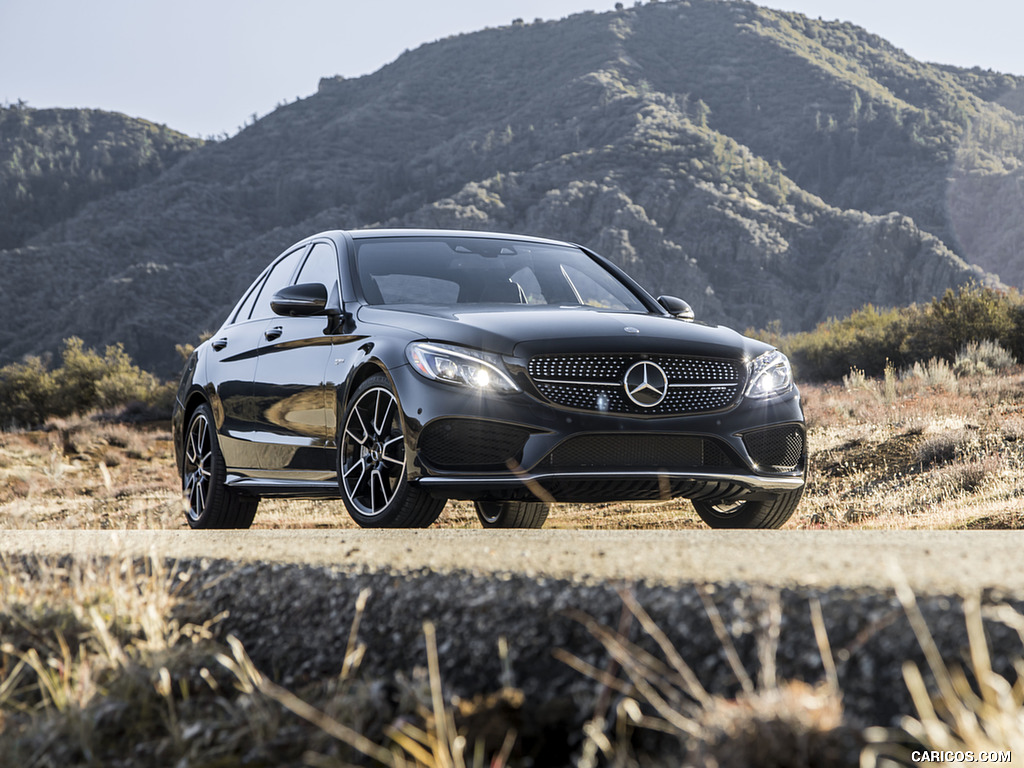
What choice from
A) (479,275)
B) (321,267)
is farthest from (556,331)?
(321,267)

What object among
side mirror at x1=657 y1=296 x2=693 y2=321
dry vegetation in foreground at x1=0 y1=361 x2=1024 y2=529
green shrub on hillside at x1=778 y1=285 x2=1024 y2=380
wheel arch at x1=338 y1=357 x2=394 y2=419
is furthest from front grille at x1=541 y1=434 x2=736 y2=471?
green shrub on hillside at x1=778 y1=285 x2=1024 y2=380

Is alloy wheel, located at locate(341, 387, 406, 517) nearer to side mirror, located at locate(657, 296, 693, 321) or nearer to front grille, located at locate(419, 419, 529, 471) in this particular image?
front grille, located at locate(419, 419, 529, 471)

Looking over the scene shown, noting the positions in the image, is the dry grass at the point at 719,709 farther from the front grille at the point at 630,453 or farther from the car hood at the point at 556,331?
the car hood at the point at 556,331

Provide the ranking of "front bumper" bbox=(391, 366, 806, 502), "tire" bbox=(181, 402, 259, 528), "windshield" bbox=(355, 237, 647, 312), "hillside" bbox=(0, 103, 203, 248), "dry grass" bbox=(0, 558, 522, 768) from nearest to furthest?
"dry grass" bbox=(0, 558, 522, 768)
"front bumper" bbox=(391, 366, 806, 502)
"windshield" bbox=(355, 237, 647, 312)
"tire" bbox=(181, 402, 259, 528)
"hillside" bbox=(0, 103, 203, 248)

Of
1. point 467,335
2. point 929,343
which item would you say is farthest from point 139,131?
point 467,335

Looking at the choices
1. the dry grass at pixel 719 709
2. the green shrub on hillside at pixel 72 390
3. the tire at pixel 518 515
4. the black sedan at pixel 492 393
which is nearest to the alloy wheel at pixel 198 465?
the black sedan at pixel 492 393

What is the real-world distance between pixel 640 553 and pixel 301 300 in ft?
9.99

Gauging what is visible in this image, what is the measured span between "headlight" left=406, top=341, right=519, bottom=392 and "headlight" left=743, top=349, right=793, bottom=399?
4.27 feet

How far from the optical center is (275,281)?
7.45 meters

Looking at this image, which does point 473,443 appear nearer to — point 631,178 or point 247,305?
point 247,305

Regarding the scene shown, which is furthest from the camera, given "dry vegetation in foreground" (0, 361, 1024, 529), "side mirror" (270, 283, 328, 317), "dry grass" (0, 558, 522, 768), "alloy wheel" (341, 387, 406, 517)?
→ "dry vegetation in foreground" (0, 361, 1024, 529)

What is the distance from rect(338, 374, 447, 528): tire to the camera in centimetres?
520

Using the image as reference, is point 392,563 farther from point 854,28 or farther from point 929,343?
point 854,28

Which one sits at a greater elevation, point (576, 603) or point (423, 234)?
point (423, 234)
